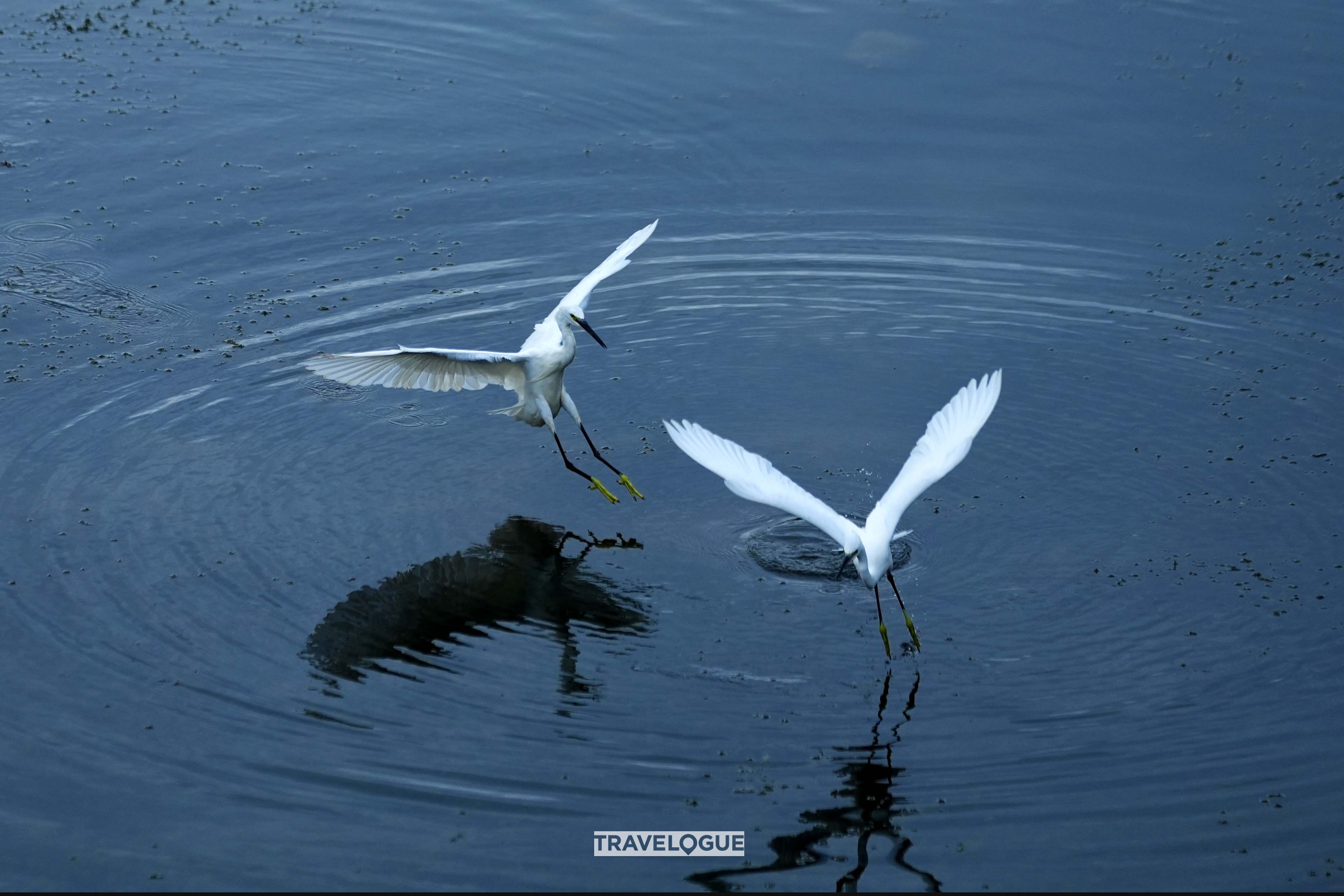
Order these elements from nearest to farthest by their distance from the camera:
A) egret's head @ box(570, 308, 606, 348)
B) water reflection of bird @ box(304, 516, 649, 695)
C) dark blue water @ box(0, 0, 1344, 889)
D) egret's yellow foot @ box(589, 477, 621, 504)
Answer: dark blue water @ box(0, 0, 1344, 889)
water reflection of bird @ box(304, 516, 649, 695)
egret's yellow foot @ box(589, 477, 621, 504)
egret's head @ box(570, 308, 606, 348)

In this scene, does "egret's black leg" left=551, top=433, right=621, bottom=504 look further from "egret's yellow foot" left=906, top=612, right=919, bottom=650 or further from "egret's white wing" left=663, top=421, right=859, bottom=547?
"egret's yellow foot" left=906, top=612, right=919, bottom=650

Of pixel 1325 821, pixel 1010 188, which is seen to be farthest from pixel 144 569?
pixel 1010 188

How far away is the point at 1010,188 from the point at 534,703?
10439mm

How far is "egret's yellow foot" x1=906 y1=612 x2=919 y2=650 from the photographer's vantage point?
32.8 ft

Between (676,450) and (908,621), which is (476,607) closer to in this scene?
(676,450)

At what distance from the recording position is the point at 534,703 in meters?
9.58

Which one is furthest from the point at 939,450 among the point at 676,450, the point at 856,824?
the point at 676,450

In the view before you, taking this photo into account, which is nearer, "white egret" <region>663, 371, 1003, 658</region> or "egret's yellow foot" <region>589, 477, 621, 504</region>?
"white egret" <region>663, 371, 1003, 658</region>

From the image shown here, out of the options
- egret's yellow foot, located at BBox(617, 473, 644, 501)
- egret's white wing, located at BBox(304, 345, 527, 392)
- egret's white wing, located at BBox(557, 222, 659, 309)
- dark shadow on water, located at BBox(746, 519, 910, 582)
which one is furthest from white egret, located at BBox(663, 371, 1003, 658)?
egret's white wing, located at BBox(557, 222, 659, 309)

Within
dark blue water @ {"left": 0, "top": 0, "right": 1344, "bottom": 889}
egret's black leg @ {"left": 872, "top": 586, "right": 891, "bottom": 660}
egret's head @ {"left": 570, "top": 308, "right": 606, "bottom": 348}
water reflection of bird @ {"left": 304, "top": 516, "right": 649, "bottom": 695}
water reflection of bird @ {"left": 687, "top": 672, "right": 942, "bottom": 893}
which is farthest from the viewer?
egret's head @ {"left": 570, "top": 308, "right": 606, "bottom": 348}

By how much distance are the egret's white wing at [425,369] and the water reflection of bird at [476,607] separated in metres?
1.37

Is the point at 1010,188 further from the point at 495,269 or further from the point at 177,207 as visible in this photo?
the point at 177,207

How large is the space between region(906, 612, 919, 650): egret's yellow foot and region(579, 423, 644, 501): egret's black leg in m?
2.96

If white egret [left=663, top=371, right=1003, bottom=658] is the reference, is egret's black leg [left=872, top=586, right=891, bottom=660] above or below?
below
